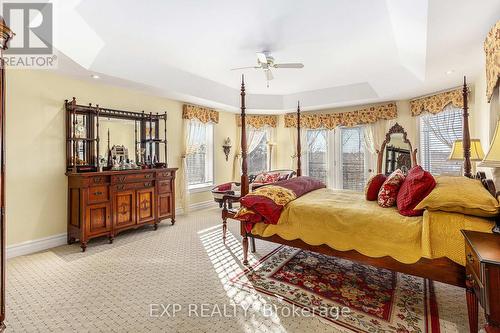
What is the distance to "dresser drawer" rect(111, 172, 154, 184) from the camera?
3.88m

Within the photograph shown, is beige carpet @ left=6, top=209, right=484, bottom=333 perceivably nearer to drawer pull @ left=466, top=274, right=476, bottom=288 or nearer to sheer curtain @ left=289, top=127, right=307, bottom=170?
drawer pull @ left=466, top=274, right=476, bottom=288

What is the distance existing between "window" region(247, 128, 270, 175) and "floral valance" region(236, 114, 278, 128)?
152mm

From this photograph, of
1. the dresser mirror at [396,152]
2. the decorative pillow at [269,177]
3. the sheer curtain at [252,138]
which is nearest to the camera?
the dresser mirror at [396,152]

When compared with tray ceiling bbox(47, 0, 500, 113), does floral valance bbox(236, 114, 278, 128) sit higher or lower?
lower

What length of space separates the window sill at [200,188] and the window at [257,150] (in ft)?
4.62

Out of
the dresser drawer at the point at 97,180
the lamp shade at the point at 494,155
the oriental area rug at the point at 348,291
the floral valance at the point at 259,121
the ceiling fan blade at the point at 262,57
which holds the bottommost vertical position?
the oriental area rug at the point at 348,291

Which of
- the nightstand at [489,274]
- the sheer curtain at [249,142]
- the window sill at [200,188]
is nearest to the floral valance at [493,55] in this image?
the nightstand at [489,274]

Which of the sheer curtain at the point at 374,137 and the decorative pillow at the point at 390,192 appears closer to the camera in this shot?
the decorative pillow at the point at 390,192

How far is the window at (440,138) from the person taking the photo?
474 cm

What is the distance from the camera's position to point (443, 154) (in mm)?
4953

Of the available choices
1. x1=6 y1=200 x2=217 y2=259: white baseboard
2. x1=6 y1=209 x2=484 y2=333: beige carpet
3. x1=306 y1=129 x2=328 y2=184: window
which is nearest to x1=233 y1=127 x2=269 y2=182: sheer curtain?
x1=306 y1=129 x2=328 y2=184: window

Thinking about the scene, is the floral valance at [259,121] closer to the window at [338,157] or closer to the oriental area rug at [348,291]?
the window at [338,157]

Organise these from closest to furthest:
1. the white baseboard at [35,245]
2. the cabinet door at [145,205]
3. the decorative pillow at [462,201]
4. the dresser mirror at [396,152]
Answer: the decorative pillow at [462,201] < the white baseboard at [35,245] < the cabinet door at [145,205] < the dresser mirror at [396,152]

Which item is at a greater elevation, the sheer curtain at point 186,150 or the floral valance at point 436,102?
the floral valance at point 436,102
